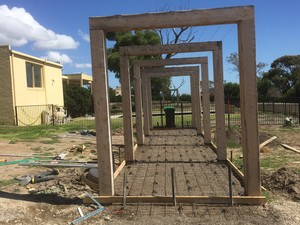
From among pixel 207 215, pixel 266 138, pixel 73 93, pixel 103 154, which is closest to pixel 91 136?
pixel 266 138

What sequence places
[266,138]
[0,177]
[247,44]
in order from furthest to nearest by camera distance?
[266,138], [0,177], [247,44]

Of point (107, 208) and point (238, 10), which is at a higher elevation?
point (238, 10)

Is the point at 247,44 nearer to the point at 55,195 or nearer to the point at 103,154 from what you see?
the point at 103,154

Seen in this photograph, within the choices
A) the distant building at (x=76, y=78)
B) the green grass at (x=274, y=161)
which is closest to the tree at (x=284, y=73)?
the distant building at (x=76, y=78)

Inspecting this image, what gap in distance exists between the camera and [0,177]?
709 cm

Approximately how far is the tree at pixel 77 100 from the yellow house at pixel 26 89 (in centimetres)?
619

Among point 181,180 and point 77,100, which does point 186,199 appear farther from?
point 77,100

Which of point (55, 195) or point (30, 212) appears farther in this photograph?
point (55, 195)

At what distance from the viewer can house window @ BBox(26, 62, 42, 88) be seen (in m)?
25.5

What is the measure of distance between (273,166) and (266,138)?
5.65 metres

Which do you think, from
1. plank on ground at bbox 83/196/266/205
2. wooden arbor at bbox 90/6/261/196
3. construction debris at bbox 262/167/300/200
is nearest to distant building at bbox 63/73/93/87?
construction debris at bbox 262/167/300/200

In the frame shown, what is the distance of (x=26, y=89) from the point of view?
80.5ft

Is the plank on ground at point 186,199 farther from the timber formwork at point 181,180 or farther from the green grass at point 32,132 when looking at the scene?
the green grass at point 32,132

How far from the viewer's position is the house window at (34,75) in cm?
2548
